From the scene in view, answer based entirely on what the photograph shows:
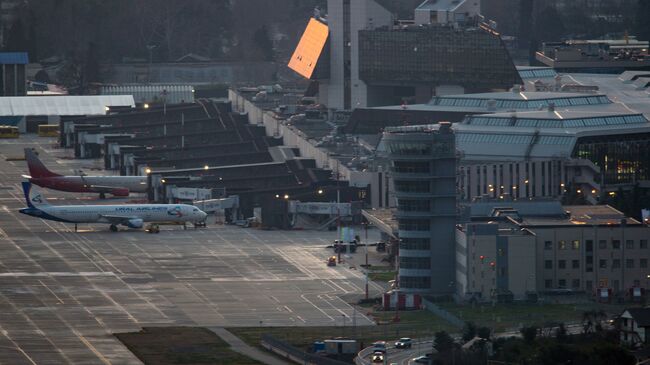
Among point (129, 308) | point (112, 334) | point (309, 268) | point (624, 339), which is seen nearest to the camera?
point (624, 339)

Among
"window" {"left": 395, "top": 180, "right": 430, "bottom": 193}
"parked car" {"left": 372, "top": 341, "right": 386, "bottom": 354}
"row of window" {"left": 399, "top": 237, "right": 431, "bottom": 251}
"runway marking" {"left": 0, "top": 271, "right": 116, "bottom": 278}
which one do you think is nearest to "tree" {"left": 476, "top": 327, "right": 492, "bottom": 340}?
"parked car" {"left": 372, "top": 341, "right": 386, "bottom": 354}

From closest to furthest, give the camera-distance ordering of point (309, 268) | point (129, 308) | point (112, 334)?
1. point (112, 334)
2. point (129, 308)
3. point (309, 268)

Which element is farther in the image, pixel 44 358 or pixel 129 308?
pixel 129 308

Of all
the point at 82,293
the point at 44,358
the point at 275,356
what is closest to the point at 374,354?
the point at 275,356

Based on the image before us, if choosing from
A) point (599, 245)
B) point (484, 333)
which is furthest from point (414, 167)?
point (484, 333)

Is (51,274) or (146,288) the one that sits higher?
(51,274)

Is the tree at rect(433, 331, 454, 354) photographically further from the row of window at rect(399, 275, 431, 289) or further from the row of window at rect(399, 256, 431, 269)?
the row of window at rect(399, 256, 431, 269)

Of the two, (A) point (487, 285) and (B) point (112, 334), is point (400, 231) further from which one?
(B) point (112, 334)

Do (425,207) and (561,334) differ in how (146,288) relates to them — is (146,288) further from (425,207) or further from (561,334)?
(561,334)
